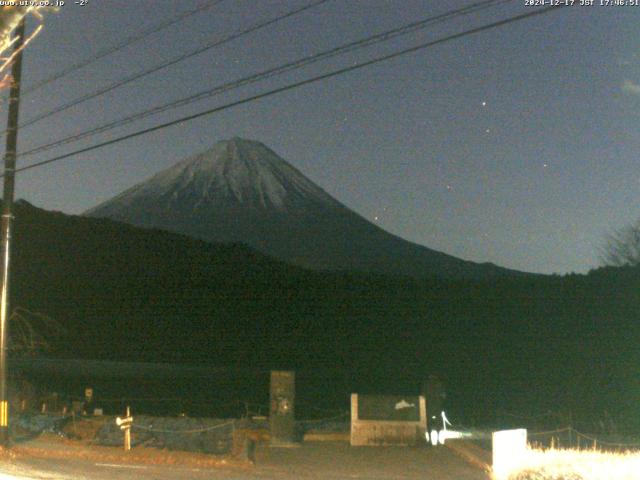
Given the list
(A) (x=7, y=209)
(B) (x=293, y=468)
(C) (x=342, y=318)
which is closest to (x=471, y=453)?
(B) (x=293, y=468)

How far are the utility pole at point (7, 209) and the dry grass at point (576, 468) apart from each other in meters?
11.9

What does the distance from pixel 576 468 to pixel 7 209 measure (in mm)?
13934

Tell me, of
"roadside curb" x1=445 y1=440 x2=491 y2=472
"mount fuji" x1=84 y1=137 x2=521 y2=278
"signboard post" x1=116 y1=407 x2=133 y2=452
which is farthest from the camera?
"mount fuji" x1=84 y1=137 x2=521 y2=278

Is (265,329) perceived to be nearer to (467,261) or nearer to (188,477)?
(188,477)

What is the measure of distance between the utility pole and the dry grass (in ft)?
38.9

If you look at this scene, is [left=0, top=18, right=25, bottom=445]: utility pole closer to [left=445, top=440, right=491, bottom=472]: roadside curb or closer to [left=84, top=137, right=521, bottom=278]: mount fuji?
[left=445, top=440, right=491, bottom=472]: roadside curb

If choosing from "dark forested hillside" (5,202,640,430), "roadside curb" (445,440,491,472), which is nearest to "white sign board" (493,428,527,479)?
"roadside curb" (445,440,491,472)

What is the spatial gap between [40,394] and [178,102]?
2045 cm

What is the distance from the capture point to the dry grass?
391 inches

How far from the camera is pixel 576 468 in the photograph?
33.3ft

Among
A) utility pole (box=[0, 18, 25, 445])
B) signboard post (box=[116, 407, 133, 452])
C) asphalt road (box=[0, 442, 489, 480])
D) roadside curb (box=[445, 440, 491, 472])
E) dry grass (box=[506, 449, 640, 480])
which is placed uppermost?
utility pole (box=[0, 18, 25, 445])

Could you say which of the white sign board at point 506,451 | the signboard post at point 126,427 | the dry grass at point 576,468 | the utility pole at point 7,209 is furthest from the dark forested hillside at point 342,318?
the dry grass at point 576,468

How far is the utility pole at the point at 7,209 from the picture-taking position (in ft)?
61.2

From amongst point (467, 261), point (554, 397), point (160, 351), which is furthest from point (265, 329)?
point (467, 261)
